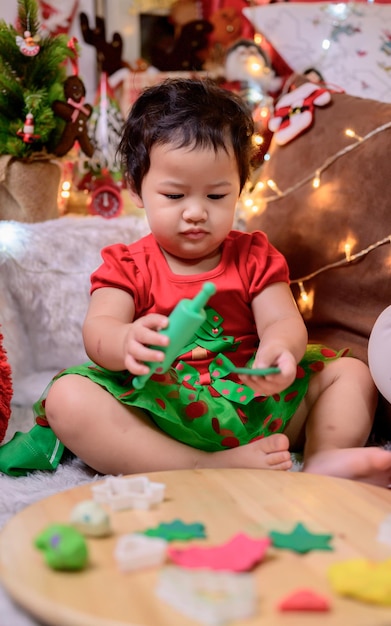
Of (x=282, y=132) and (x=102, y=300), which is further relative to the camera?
(x=282, y=132)

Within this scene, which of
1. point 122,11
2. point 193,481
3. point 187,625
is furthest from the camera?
point 122,11

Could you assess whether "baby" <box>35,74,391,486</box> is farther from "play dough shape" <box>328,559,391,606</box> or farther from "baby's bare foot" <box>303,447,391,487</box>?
"play dough shape" <box>328,559,391,606</box>

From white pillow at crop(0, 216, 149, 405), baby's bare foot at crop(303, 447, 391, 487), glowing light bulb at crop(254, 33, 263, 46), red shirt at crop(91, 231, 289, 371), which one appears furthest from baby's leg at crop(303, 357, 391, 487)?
glowing light bulb at crop(254, 33, 263, 46)

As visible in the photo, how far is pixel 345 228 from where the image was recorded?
130 cm

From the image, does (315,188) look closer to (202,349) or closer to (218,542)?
(202,349)

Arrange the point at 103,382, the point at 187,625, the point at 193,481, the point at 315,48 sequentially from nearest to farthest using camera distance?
the point at 187,625, the point at 193,481, the point at 103,382, the point at 315,48

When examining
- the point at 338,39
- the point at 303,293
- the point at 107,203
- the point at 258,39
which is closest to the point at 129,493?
the point at 303,293

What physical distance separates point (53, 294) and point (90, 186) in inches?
18.0

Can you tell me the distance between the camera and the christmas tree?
147 cm

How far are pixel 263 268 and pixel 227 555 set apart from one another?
0.54m

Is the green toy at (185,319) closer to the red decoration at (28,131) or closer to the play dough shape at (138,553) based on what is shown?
the play dough shape at (138,553)

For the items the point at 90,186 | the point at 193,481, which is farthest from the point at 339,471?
the point at 90,186

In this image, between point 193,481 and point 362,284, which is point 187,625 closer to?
point 193,481

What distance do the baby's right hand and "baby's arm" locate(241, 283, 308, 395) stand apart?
13 cm
